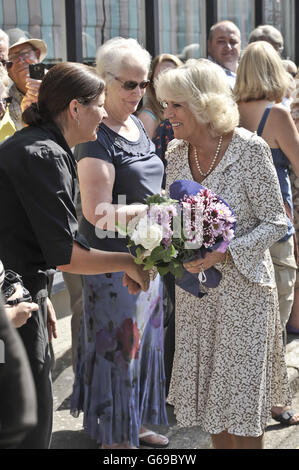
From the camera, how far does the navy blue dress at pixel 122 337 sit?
3.93m

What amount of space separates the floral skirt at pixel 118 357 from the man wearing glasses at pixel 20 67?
159cm

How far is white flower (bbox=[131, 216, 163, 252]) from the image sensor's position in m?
3.21

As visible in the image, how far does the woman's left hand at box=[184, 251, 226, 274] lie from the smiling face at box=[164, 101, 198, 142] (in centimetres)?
62

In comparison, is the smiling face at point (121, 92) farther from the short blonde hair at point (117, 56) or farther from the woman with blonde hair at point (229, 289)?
the woman with blonde hair at point (229, 289)

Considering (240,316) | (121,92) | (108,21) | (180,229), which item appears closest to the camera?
(180,229)

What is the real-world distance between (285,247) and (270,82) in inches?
42.7

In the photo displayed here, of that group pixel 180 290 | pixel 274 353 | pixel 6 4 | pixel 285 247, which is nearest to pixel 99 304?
pixel 180 290

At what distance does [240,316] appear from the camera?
3.68 m

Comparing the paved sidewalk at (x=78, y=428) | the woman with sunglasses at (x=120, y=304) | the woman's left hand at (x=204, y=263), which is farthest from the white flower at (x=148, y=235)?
the paved sidewalk at (x=78, y=428)

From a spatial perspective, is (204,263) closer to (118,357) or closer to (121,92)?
(118,357)

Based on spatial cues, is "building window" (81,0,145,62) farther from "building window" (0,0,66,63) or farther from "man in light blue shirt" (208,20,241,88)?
"man in light blue shirt" (208,20,241,88)

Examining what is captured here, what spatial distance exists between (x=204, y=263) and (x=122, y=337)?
0.78 m

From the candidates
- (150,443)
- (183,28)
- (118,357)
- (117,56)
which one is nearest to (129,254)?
(118,357)

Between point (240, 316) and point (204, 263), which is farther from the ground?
point (204, 263)
